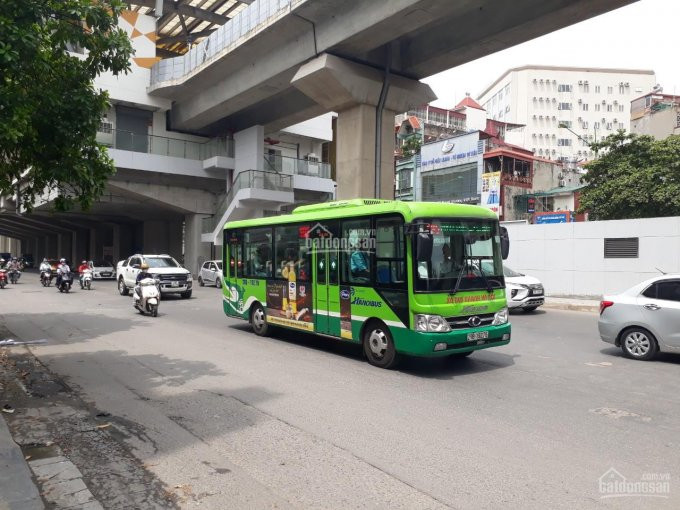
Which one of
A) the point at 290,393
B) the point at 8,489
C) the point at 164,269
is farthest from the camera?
the point at 164,269

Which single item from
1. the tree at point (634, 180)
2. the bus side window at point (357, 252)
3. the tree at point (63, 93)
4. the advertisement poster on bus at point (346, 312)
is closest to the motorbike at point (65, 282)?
the tree at point (63, 93)

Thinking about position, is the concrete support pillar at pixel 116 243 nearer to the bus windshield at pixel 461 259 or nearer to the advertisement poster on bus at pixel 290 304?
the advertisement poster on bus at pixel 290 304

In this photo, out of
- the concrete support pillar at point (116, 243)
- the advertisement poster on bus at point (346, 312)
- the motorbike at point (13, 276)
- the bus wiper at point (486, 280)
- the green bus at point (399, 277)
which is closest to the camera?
the green bus at point (399, 277)

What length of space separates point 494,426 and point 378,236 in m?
3.78

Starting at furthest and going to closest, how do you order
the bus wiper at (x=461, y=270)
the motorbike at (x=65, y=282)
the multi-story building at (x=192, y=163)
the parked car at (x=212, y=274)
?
1. the multi-story building at (x=192, y=163)
2. the parked car at (x=212, y=274)
3. the motorbike at (x=65, y=282)
4. the bus wiper at (x=461, y=270)

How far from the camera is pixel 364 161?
75.7 ft

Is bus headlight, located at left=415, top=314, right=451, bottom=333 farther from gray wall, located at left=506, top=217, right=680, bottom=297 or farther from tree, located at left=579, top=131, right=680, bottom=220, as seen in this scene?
tree, located at left=579, top=131, right=680, bottom=220

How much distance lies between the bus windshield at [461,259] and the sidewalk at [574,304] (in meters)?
10.3

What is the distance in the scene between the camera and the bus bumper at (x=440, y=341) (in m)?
7.66

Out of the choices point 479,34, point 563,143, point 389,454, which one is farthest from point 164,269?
point 563,143

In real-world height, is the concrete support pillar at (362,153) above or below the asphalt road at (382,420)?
above

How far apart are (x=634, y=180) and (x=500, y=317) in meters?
24.0

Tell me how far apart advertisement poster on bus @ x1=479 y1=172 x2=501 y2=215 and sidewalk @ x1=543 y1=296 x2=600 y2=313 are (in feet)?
77.1

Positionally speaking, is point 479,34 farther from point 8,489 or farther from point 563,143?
point 563,143
